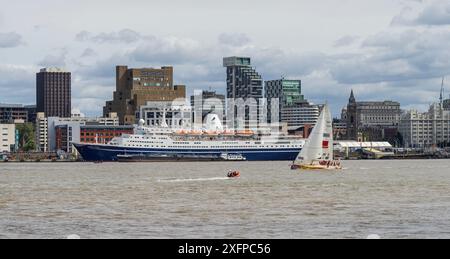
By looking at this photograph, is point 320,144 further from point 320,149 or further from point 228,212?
point 228,212

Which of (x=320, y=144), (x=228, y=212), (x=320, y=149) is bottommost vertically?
(x=228, y=212)

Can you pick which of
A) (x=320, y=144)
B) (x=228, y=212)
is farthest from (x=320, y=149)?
(x=228, y=212)

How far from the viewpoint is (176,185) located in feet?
285

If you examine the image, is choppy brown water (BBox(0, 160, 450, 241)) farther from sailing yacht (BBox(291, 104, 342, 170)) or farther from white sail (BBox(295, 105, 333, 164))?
white sail (BBox(295, 105, 333, 164))

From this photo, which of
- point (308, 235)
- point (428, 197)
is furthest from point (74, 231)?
point (428, 197)

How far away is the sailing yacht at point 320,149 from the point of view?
126 m

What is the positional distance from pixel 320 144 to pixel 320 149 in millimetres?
737

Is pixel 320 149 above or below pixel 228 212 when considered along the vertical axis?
above

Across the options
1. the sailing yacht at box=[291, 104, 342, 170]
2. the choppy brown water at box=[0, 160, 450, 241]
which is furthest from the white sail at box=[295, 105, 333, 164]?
the choppy brown water at box=[0, 160, 450, 241]

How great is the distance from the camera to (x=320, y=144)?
415 ft

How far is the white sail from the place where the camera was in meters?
126

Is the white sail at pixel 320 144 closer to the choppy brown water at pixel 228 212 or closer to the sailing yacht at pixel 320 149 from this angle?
the sailing yacht at pixel 320 149

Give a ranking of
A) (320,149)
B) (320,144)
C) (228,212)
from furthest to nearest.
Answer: (320,149), (320,144), (228,212)

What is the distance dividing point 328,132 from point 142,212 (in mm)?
74927
